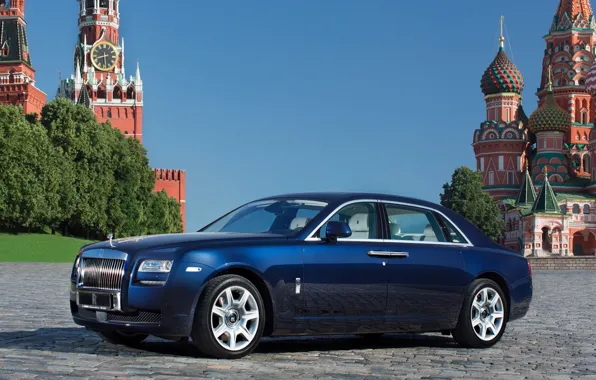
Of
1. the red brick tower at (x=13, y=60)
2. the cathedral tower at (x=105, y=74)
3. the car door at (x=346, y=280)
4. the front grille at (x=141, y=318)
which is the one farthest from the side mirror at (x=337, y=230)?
the cathedral tower at (x=105, y=74)

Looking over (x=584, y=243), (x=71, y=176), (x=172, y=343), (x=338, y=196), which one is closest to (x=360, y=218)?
(x=338, y=196)

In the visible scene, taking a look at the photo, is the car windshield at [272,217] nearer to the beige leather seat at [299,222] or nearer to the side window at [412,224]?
the beige leather seat at [299,222]

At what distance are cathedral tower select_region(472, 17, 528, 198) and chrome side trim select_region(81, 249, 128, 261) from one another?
10109cm

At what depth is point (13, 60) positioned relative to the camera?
116125mm

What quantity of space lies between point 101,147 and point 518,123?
55.4 metres

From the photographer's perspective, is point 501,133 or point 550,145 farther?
point 501,133

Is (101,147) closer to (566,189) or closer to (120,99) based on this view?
(566,189)

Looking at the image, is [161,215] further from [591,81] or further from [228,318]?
[228,318]

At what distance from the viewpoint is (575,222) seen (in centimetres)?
10144

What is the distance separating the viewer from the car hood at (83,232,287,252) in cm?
884

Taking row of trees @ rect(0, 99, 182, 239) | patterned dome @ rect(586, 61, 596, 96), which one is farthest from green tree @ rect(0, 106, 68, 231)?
patterned dome @ rect(586, 61, 596, 96)

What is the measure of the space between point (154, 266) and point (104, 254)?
60 centimetres

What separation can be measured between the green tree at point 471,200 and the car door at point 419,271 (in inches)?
3343

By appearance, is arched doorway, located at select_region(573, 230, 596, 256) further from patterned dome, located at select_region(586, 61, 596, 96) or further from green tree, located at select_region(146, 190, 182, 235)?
green tree, located at select_region(146, 190, 182, 235)
